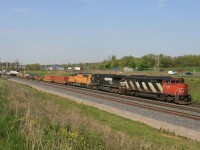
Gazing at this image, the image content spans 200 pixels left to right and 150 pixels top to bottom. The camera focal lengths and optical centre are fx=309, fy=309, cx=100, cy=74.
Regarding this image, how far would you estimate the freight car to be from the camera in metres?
30.5

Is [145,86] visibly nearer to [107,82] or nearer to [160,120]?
[107,82]

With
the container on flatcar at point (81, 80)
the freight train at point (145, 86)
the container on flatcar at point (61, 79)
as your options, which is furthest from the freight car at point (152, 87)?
the container on flatcar at point (61, 79)

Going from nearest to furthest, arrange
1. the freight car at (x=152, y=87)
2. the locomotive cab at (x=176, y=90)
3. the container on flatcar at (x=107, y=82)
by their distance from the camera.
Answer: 1. the locomotive cab at (x=176, y=90)
2. the freight car at (x=152, y=87)
3. the container on flatcar at (x=107, y=82)

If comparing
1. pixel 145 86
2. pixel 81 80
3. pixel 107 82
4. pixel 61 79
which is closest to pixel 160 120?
pixel 145 86

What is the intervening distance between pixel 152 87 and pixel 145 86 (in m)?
1.57

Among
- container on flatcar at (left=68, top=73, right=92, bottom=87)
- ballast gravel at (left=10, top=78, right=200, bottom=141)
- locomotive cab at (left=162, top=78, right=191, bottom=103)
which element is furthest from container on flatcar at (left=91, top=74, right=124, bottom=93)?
ballast gravel at (left=10, top=78, right=200, bottom=141)

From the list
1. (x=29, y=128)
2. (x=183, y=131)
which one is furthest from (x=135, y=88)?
(x=29, y=128)

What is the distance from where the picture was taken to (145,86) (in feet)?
116

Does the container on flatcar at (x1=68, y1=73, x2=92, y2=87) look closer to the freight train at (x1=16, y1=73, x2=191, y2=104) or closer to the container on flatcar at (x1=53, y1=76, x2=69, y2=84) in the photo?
the freight train at (x1=16, y1=73, x2=191, y2=104)

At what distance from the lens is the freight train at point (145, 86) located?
101 ft

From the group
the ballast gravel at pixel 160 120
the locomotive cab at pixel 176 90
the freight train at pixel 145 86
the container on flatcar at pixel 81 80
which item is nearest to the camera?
the ballast gravel at pixel 160 120

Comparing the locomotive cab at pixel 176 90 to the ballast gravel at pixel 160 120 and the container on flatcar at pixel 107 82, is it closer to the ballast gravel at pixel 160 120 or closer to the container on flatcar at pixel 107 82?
the ballast gravel at pixel 160 120

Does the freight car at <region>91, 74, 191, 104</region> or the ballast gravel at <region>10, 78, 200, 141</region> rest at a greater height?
the freight car at <region>91, 74, 191, 104</region>

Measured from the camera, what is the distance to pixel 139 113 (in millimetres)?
22891
